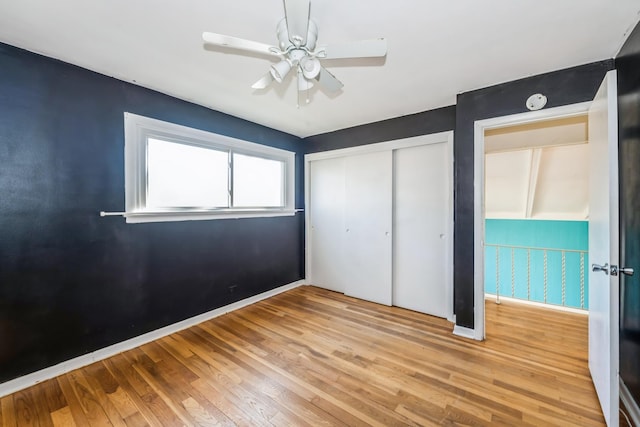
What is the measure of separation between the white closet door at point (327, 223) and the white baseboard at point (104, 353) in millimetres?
1255

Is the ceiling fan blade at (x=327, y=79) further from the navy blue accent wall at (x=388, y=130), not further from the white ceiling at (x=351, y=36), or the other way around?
the navy blue accent wall at (x=388, y=130)

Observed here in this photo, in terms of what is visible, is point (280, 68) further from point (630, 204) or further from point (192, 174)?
point (630, 204)

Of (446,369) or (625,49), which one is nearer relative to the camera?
(625,49)

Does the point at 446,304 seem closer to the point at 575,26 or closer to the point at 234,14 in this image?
the point at 575,26

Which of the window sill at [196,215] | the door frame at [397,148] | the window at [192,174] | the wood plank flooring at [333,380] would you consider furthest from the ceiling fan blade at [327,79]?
the wood plank flooring at [333,380]

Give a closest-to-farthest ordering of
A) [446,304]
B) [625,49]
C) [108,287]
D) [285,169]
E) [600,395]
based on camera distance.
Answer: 1. [600,395]
2. [625,49]
3. [108,287]
4. [446,304]
5. [285,169]

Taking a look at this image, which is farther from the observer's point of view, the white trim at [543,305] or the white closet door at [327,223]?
the white closet door at [327,223]

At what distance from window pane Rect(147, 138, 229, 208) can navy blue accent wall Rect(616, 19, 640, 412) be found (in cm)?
346

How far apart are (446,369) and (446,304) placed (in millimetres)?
997

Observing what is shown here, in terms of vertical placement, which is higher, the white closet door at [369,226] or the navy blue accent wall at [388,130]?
the navy blue accent wall at [388,130]

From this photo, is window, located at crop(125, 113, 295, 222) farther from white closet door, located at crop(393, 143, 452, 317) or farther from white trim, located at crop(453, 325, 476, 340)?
white trim, located at crop(453, 325, 476, 340)

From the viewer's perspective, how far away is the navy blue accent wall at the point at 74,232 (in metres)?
1.79

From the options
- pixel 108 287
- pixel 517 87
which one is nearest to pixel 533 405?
pixel 517 87

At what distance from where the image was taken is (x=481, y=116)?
2.42 meters
